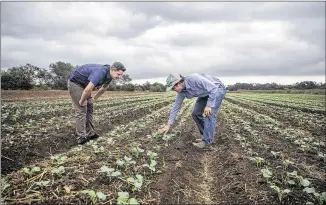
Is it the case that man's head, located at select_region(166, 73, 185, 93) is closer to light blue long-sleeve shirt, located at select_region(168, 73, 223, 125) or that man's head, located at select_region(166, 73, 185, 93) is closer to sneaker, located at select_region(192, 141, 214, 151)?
light blue long-sleeve shirt, located at select_region(168, 73, 223, 125)

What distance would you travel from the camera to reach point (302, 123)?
11.8m

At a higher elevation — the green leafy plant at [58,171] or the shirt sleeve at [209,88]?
the shirt sleeve at [209,88]

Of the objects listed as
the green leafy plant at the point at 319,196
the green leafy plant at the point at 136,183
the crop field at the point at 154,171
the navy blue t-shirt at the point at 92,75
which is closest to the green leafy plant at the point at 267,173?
the crop field at the point at 154,171

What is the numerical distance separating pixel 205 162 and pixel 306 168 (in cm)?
172

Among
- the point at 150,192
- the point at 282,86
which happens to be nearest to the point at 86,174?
the point at 150,192

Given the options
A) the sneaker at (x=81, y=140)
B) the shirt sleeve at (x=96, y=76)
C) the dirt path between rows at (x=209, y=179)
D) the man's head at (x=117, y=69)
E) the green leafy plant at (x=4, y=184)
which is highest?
the man's head at (x=117, y=69)

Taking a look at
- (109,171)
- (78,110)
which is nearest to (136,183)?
(109,171)

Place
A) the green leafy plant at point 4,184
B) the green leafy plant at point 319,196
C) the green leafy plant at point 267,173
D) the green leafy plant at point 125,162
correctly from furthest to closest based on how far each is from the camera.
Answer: the green leafy plant at point 125,162 → the green leafy plant at point 267,173 → the green leafy plant at point 319,196 → the green leafy plant at point 4,184

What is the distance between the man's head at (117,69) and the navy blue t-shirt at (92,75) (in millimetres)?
170

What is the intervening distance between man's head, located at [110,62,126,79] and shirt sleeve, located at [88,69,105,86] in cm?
20

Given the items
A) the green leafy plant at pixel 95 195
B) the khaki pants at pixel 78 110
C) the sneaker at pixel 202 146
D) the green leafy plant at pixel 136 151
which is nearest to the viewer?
the green leafy plant at pixel 95 195

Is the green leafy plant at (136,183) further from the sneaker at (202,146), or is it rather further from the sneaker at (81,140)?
the sneaker at (202,146)

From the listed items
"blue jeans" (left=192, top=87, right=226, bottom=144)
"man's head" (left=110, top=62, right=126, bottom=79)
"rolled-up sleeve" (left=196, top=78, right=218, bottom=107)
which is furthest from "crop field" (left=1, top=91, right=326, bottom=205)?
"man's head" (left=110, top=62, right=126, bottom=79)

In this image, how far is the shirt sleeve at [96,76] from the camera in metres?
5.68
